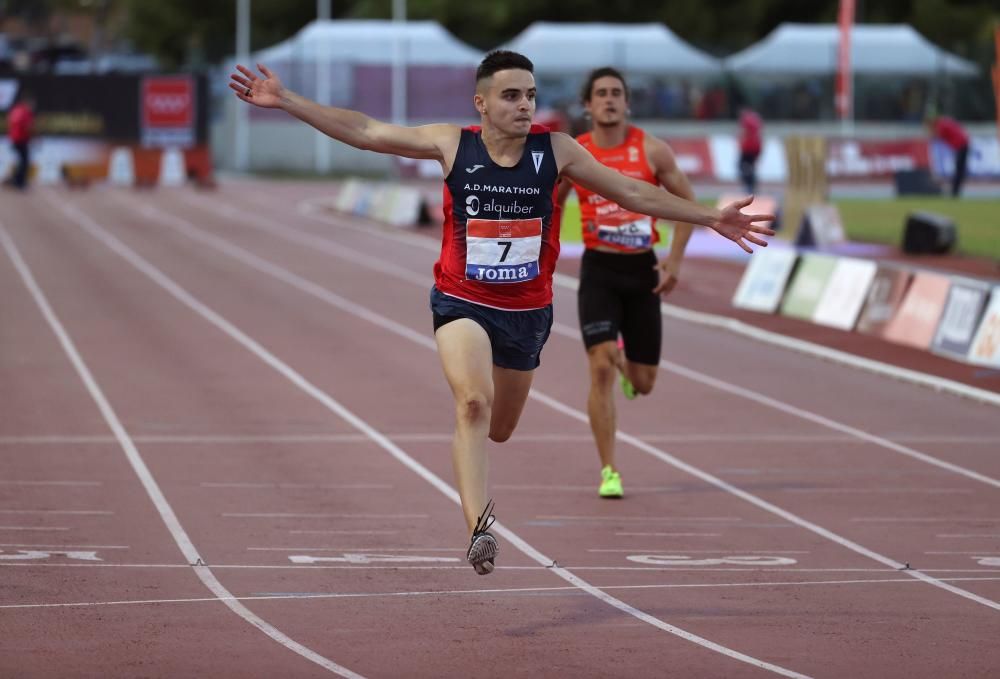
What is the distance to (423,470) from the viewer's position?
11.4 m

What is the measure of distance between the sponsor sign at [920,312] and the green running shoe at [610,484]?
715 cm

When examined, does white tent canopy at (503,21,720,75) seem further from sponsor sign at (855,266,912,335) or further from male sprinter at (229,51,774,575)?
male sprinter at (229,51,774,575)

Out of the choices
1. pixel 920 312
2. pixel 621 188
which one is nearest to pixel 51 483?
pixel 621 188

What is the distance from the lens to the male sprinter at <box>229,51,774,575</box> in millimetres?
7449

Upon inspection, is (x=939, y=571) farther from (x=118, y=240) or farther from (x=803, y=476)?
(x=118, y=240)

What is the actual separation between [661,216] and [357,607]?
6.51ft

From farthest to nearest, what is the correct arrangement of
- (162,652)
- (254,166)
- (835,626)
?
(254,166) → (835,626) → (162,652)

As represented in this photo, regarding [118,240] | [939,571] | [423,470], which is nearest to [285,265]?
[118,240]

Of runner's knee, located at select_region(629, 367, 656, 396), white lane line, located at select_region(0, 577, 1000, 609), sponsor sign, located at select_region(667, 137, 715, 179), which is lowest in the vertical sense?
sponsor sign, located at select_region(667, 137, 715, 179)

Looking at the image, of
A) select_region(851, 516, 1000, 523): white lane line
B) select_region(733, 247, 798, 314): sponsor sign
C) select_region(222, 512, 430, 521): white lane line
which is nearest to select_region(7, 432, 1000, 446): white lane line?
select_region(222, 512, 430, 521): white lane line

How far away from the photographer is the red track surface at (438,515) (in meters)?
6.84

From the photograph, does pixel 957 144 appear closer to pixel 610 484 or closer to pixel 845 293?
pixel 845 293

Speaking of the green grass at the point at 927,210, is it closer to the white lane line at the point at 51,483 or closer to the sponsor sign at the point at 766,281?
the sponsor sign at the point at 766,281

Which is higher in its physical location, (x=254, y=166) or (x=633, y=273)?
(x=633, y=273)
